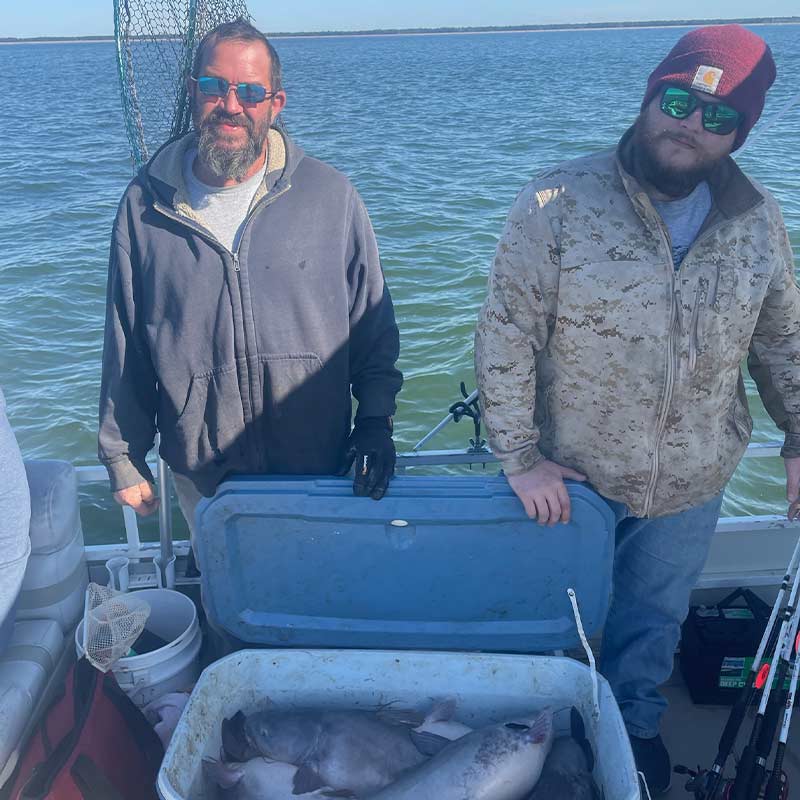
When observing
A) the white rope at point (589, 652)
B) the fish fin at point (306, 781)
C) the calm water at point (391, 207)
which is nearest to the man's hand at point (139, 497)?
the fish fin at point (306, 781)

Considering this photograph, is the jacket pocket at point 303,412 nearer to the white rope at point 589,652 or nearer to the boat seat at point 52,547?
the boat seat at point 52,547

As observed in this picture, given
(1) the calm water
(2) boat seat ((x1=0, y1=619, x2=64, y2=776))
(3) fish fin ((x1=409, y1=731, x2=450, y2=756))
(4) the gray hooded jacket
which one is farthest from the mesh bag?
(1) the calm water

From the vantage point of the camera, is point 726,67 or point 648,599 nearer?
point 726,67

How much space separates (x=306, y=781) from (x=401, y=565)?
63 cm

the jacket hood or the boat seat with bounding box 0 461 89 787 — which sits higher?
the jacket hood

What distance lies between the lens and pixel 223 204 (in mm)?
2568

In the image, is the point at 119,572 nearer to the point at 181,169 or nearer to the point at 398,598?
the point at 398,598

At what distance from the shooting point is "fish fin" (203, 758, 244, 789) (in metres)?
2.14

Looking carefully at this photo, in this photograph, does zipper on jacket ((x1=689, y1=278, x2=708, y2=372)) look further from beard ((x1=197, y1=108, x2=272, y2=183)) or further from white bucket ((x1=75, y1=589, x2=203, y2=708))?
white bucket ((x1=75, y1=589, x2=203, y2=708))

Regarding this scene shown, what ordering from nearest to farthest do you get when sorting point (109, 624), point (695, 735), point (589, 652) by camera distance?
1. point (589, 652)
2. point (109, 624)
3. point (695, 735)

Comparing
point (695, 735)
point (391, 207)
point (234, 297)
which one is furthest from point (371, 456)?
point (391, 207)

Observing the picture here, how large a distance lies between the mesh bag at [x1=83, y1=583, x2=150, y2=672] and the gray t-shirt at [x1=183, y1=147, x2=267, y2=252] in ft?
3.91

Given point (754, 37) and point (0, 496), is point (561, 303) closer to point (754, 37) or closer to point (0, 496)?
point (754, 37)

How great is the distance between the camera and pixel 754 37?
7.01ft
